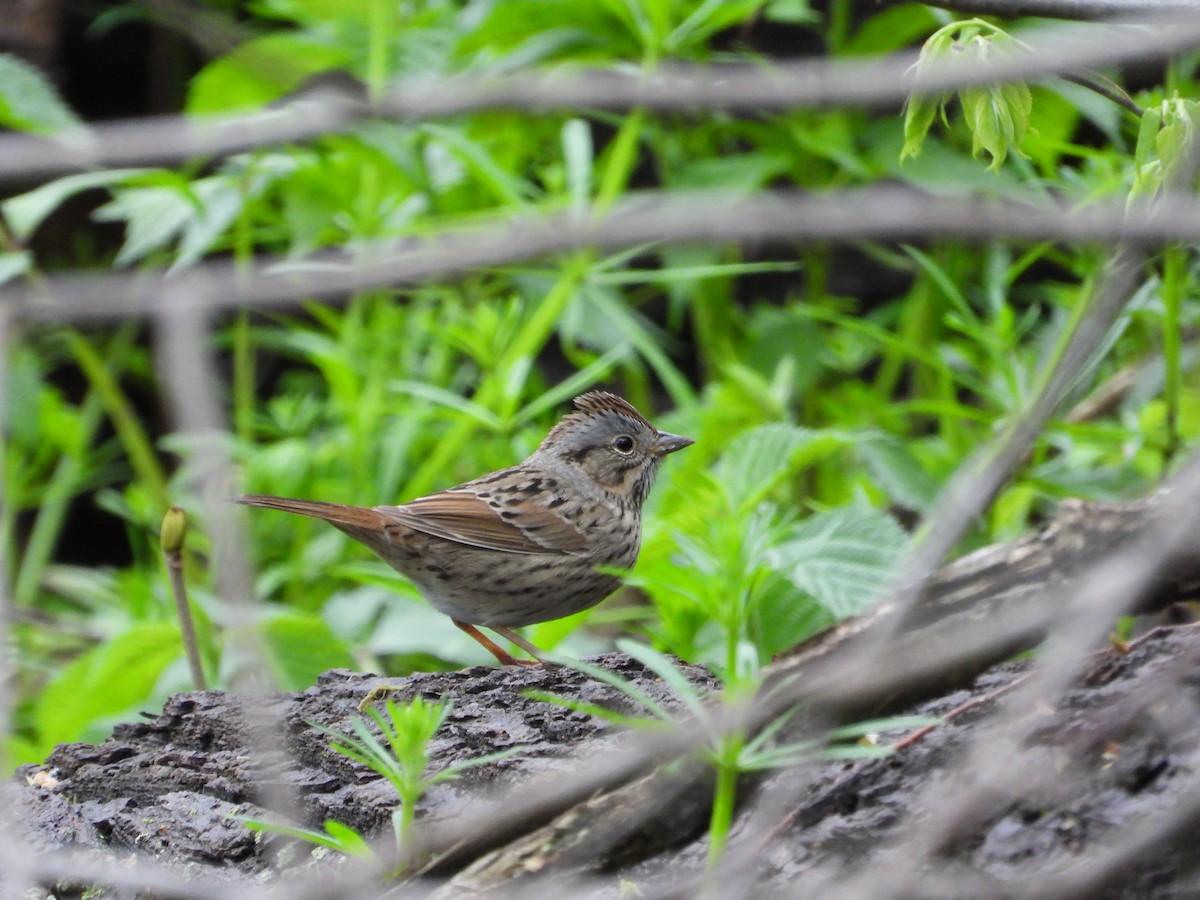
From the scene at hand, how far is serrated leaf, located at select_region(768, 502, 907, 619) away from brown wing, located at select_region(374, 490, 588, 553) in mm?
628

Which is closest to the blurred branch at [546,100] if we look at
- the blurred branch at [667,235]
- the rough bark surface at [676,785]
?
the blurred branch at [667,235]

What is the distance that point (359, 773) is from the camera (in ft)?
7.54

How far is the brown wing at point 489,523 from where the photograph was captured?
135 inches

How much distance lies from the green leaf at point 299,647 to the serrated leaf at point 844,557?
3.96 feet

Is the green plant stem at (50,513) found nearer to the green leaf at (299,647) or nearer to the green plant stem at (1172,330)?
the green leaf at (299,647)

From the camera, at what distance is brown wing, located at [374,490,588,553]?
3422mm

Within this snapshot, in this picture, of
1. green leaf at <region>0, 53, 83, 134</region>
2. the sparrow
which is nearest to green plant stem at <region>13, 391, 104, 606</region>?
green leaf at <region>0, 53, 83, 134</region>

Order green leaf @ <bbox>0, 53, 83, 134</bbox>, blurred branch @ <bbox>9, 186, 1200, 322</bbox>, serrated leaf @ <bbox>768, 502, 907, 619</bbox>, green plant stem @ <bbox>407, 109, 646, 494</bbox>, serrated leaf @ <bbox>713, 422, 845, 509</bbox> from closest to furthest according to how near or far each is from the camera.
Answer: blurred branch @ <bbox>9, 186, 1200, 322</bbox> < serrated leaf @ <bbox>768, 502, 907, 619</bbox> < serrated leaf @ <bbox>713, 422, 845, 509</bbox> < green leaf @ <bbox>0, 53, 83, 134</bbox> < green plant stem @ <bbox>407, 109, 646, 494</bbox>

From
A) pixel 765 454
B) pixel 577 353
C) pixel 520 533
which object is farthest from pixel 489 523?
pixel 577 353

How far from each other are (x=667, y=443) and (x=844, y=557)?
0.85 m

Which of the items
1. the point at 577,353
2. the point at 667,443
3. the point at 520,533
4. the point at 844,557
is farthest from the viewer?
the point at 577,353

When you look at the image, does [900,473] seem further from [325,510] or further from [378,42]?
[378,42]

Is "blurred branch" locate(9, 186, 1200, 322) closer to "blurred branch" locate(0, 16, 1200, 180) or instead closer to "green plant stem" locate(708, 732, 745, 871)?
"blurred branch" locate(0, 16, 1200, 180)

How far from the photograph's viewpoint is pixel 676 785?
183cm
